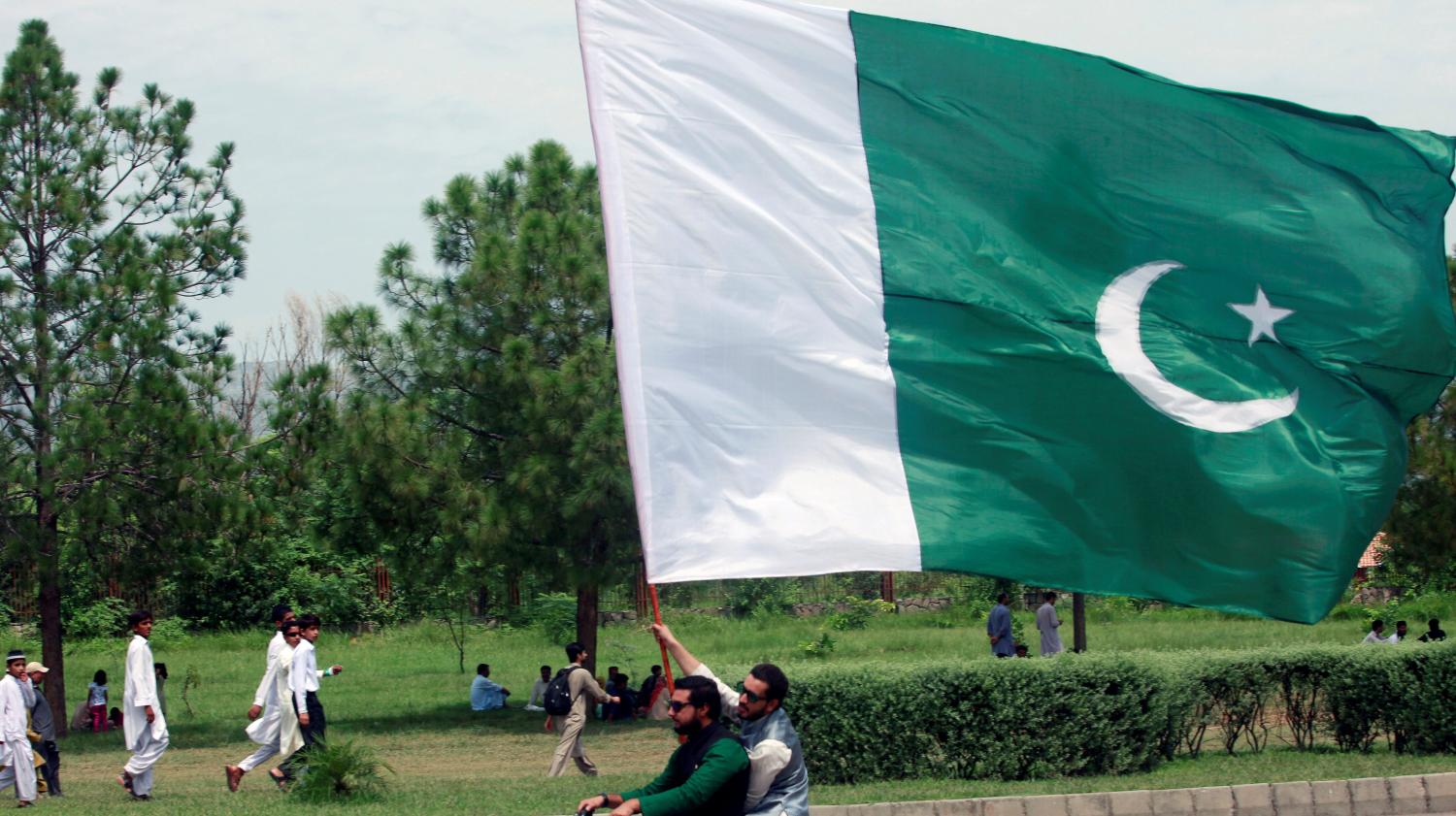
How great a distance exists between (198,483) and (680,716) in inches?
635

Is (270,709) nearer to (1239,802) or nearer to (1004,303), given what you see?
(1239,802)

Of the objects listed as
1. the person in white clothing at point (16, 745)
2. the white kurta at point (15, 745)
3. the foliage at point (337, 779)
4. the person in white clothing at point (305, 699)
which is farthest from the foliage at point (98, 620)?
the foliage at point (337, 779)

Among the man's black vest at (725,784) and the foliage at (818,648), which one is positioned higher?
the man's black vest at (725,784)

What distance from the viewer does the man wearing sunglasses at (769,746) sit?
6.12 m

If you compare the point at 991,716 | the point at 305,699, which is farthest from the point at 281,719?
the point at 991,716

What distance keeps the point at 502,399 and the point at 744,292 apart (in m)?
15.2

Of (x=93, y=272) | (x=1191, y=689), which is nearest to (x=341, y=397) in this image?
(x=93, y=272)

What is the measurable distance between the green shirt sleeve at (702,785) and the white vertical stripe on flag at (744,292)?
3.35 ft

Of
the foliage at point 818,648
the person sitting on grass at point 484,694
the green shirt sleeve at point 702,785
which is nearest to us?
the green shirt sleeve at point 702,785

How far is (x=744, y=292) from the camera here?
7.56 m

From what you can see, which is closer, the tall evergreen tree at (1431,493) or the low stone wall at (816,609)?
the tall evergreen tree at (1431,493)

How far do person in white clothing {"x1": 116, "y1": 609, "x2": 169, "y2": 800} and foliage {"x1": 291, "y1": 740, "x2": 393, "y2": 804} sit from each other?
1.90 m

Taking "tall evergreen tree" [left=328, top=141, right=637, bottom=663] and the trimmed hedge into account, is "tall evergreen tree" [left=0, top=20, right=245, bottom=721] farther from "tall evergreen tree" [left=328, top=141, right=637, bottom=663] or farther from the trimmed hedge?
the trimmed hedge

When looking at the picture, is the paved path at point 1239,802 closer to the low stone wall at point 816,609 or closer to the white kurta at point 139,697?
the white kurta at point 139,697
